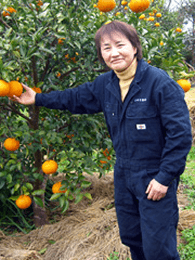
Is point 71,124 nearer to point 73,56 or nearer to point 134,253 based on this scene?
point 73,56

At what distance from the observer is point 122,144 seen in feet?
5.36

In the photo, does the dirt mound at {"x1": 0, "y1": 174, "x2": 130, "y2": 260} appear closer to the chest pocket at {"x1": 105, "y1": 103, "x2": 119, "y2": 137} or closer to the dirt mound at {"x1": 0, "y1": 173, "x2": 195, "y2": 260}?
the dirt mound at {"x1": 0, "y1": 173, "x2": 195, "y2": 260}

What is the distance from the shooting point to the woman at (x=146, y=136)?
145cm

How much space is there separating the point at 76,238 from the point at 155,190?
4.39 ft

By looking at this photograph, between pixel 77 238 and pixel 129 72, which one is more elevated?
pixel 129 72

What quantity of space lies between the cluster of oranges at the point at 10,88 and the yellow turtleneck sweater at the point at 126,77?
26.3 inches

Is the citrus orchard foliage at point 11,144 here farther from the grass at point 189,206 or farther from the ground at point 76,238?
the grass at point 189,206

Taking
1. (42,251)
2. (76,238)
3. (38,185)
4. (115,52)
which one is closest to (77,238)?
(76,238)

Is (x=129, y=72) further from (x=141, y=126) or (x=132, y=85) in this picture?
(x=141, y=126)

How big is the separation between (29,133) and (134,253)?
1.12m

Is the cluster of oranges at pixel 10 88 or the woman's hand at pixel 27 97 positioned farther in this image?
the woman's hand at pixel 27 97

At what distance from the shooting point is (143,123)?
1532 mm

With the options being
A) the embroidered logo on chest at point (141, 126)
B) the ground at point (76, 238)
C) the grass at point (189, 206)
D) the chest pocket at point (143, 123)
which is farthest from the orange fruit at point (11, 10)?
the grass at point (189, 206)

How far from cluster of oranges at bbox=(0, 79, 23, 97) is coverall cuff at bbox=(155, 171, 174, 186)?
103 cm
